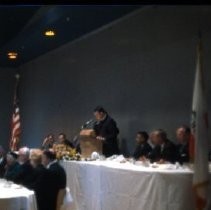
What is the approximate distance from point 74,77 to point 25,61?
206 inches

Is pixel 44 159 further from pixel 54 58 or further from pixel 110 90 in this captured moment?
pixel 54 58

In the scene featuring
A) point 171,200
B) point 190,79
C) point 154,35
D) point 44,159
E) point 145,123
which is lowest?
point 171,200

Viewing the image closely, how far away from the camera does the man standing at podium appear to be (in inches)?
395

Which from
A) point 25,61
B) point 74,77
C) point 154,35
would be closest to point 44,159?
point 154,35

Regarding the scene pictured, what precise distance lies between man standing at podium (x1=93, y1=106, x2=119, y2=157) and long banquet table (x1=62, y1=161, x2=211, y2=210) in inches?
52.1

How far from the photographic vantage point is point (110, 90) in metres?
12.2

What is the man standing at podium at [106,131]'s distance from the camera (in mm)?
10039

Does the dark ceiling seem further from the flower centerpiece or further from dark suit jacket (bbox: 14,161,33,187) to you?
dark suit jacket (bbox: 14,161,33,187)

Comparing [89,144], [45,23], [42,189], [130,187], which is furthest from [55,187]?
[45,23]

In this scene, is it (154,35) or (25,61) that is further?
(25,61)

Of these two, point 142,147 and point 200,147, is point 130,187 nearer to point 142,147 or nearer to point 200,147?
point 200,147

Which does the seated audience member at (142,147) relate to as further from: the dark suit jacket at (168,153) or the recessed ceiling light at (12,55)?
the recessed ceiling light at (12,55)

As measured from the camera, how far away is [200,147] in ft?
19.8

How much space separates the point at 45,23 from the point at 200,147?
7035mm
